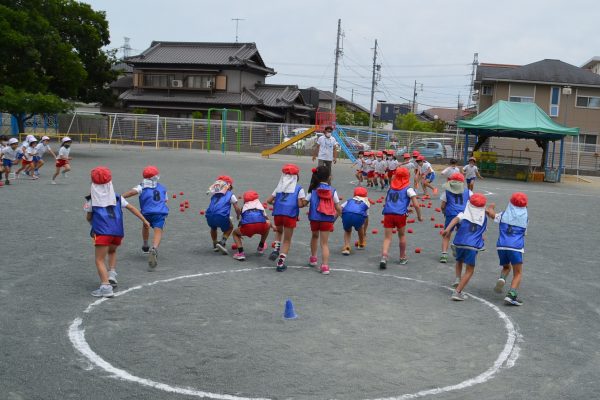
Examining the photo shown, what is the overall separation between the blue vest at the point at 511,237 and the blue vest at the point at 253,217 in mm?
3789

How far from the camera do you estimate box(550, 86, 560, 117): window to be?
139 feet

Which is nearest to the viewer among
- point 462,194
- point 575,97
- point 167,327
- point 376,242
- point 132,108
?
point 167,327

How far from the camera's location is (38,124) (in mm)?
47812

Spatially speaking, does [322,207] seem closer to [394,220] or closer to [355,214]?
[394,220]

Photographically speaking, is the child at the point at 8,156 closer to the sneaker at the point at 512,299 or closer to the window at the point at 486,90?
the sneaker at the point at 512,299

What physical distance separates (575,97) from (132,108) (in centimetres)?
3767

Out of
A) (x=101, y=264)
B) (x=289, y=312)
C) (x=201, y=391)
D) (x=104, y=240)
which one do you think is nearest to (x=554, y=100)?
(x=289, y=312)

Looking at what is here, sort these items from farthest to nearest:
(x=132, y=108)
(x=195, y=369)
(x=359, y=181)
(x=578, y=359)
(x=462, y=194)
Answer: (x=132, y=108)
(x=359, y=181)
(x=462, y=194)
(x=578, y=359)
(x=195, y=369)

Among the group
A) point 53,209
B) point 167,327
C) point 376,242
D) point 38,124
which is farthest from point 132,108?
point 167,327

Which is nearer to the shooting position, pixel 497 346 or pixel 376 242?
pixel 497 346

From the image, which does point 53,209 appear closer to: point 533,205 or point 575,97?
point 533,205

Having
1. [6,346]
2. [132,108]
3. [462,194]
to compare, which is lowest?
[6,346]

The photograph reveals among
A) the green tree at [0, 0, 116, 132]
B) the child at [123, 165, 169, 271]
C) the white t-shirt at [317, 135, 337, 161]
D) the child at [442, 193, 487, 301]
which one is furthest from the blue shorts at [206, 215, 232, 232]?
the green tree at [0, 0, 116, 132]

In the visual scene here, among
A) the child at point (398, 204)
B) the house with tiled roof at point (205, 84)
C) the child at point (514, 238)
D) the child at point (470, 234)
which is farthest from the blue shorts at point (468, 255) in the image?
the house with tiled roof at point (205, 84)
